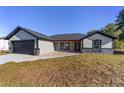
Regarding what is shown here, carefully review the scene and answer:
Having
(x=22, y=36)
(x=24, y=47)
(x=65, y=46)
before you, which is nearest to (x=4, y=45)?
(x=22, y=36)

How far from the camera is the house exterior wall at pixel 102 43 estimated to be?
12.4 m

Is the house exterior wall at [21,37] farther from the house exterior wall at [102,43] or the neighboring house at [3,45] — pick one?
the house exterior wall at [102,43]

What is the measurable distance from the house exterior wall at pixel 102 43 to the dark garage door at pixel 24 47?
4647 mm

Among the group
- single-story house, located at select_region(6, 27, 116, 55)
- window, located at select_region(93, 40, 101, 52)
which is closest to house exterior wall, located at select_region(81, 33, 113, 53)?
single-story house, located at select_region(6, 27, 116, 55)

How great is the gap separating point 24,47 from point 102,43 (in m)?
6.79

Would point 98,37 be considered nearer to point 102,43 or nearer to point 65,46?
point 102,43

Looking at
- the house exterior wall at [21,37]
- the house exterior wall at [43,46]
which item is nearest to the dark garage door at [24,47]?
the house exterior wall at [21,37]

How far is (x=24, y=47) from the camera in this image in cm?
1247

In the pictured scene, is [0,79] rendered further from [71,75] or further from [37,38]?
[37,38]

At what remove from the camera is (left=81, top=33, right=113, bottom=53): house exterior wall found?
12421mm

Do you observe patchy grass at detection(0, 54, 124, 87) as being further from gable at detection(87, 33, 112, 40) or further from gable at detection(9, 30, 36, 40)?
gable at detection(9, 30, 36, 40)

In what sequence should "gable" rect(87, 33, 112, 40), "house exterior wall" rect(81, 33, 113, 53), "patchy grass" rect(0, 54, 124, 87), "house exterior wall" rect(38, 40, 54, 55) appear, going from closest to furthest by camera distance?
"patchy grass" rect(0, 54, 124, 87), "house exterior wall" rect(81, 33, 113, 53), "gable" rect(87, 33, 112, 40), "house exterior wall" rect(38, 40, 54, 55)

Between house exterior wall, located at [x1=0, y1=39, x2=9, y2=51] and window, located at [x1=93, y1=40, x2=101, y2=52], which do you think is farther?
house exterior wall, located at [x1=0, y1=39, x2=9, y2=51]

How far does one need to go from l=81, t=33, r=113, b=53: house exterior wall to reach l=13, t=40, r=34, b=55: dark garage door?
4647 millimetres
